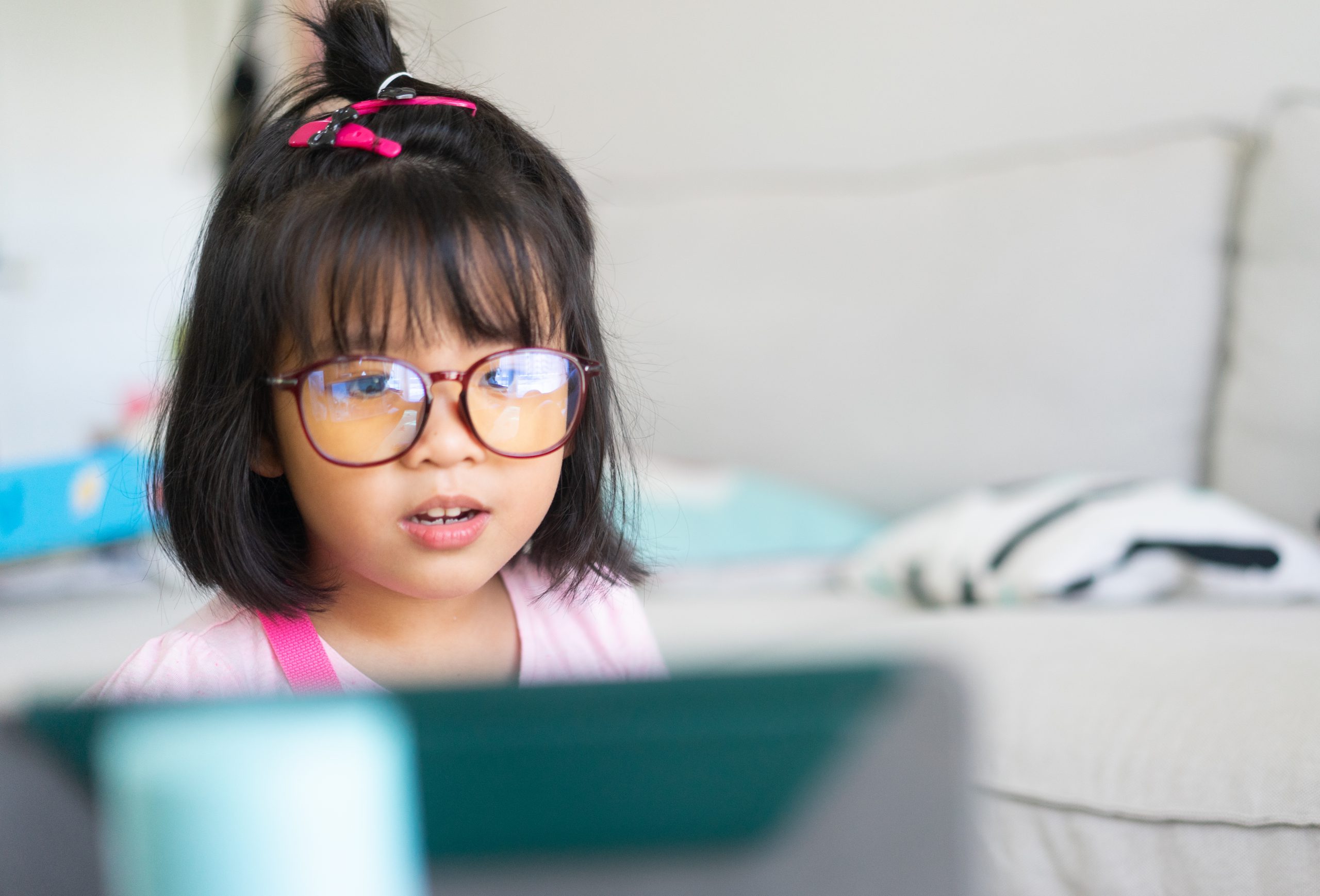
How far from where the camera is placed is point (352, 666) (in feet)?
2.53

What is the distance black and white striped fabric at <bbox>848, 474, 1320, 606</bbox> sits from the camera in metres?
1.24

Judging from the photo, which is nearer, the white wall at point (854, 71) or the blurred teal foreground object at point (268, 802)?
the blurred teal foreground object at point (268, 802)

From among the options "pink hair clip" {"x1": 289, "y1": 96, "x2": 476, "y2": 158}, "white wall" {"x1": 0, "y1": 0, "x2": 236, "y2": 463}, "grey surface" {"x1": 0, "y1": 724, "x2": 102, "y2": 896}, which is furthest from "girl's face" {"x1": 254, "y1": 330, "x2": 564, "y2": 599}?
"white wall" {"x1": 0, "y1": 0, "x2": 236, "y2": 463}

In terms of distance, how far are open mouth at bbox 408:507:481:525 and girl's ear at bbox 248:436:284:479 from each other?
136mm

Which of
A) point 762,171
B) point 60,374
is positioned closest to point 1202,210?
point 762,171

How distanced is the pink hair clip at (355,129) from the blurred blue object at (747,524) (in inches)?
31.8

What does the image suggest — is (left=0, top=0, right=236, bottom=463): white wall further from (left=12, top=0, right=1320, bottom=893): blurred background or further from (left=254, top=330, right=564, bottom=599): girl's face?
(left=254, top=330, right=564, bottom=599): girl's face

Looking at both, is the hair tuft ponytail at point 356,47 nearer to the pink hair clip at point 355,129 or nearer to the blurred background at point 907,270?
the pink hair clip at point 355,129

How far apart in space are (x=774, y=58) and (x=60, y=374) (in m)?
3.60

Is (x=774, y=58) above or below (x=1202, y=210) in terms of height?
above

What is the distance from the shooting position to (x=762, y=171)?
91.7 inches

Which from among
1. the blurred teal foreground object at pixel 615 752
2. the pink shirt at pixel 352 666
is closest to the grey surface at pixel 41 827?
the blurred teal foreground object at pixel 615 752

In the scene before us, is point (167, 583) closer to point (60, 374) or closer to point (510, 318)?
point (510, 318)

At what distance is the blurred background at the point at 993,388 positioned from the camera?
914mm
